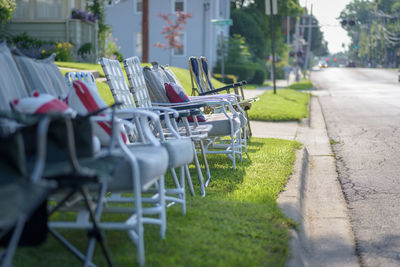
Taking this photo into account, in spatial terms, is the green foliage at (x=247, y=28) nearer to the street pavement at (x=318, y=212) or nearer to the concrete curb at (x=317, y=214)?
the street pavement at (x=318, y=212)

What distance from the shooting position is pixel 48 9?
2167cm

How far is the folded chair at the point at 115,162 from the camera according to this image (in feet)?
11.5

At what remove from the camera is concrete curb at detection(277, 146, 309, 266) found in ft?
14.1

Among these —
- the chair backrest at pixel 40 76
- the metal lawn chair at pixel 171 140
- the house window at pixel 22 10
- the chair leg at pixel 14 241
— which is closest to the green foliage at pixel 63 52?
the house window at pixel 22 10

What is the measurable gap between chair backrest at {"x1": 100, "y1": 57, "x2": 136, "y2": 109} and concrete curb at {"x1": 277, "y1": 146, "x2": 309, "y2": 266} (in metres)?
1.71

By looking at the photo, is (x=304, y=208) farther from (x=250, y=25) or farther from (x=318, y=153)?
(x=250, y=25)

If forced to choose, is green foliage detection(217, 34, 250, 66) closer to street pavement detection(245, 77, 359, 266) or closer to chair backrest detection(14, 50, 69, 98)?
street pavement detection(245, 77, 359, 266)

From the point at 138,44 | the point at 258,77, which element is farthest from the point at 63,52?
the point at 258,77

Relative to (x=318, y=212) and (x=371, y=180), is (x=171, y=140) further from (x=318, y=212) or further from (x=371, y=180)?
(x=371, y=180)

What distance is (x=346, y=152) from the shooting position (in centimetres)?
991

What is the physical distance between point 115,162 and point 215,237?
3.99 ft

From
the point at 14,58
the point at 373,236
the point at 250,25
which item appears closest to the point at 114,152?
the point at 14,58

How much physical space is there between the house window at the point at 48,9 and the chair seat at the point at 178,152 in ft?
59.4

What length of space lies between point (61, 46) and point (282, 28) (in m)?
31.4
